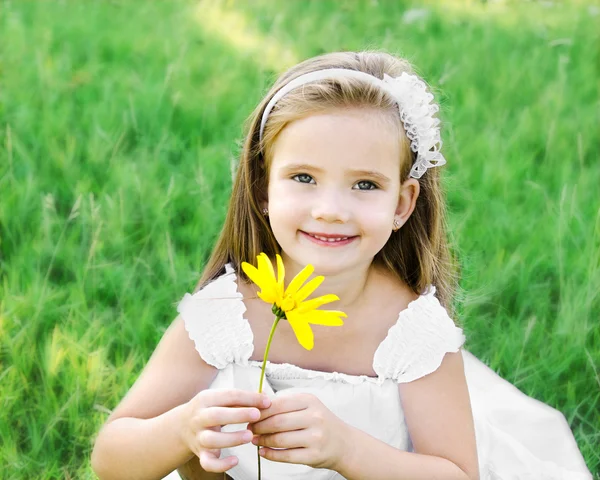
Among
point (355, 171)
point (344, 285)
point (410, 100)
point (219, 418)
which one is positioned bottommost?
point (219, 418)

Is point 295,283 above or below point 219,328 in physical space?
above

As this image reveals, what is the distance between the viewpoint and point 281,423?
1664mm

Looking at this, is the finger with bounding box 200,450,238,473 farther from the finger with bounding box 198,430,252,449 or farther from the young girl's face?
the young girl's face

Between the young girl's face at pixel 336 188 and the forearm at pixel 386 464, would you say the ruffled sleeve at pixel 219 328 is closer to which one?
the young girl's face at pixel 336 188

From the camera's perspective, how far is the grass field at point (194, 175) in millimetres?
2551

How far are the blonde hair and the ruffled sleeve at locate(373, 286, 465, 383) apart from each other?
0.35 feet

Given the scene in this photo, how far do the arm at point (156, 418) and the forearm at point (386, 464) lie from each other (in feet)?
0.99

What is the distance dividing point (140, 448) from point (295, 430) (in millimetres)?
378

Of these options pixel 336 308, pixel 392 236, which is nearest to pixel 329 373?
pixel 336 308

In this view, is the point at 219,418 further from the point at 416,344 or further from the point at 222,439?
the point at 416,344

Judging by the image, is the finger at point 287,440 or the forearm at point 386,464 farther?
the forearm at point 386,464

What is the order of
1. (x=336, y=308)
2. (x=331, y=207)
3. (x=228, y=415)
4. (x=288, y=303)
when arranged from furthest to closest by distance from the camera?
(x=336, y=308), (x=331, y=207), (x=228, y=415), (x=288, y=303)

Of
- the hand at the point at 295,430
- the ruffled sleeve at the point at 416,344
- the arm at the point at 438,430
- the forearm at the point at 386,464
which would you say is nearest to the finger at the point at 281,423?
the hand at the point at 295,430

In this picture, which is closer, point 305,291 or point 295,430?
point 305,291
